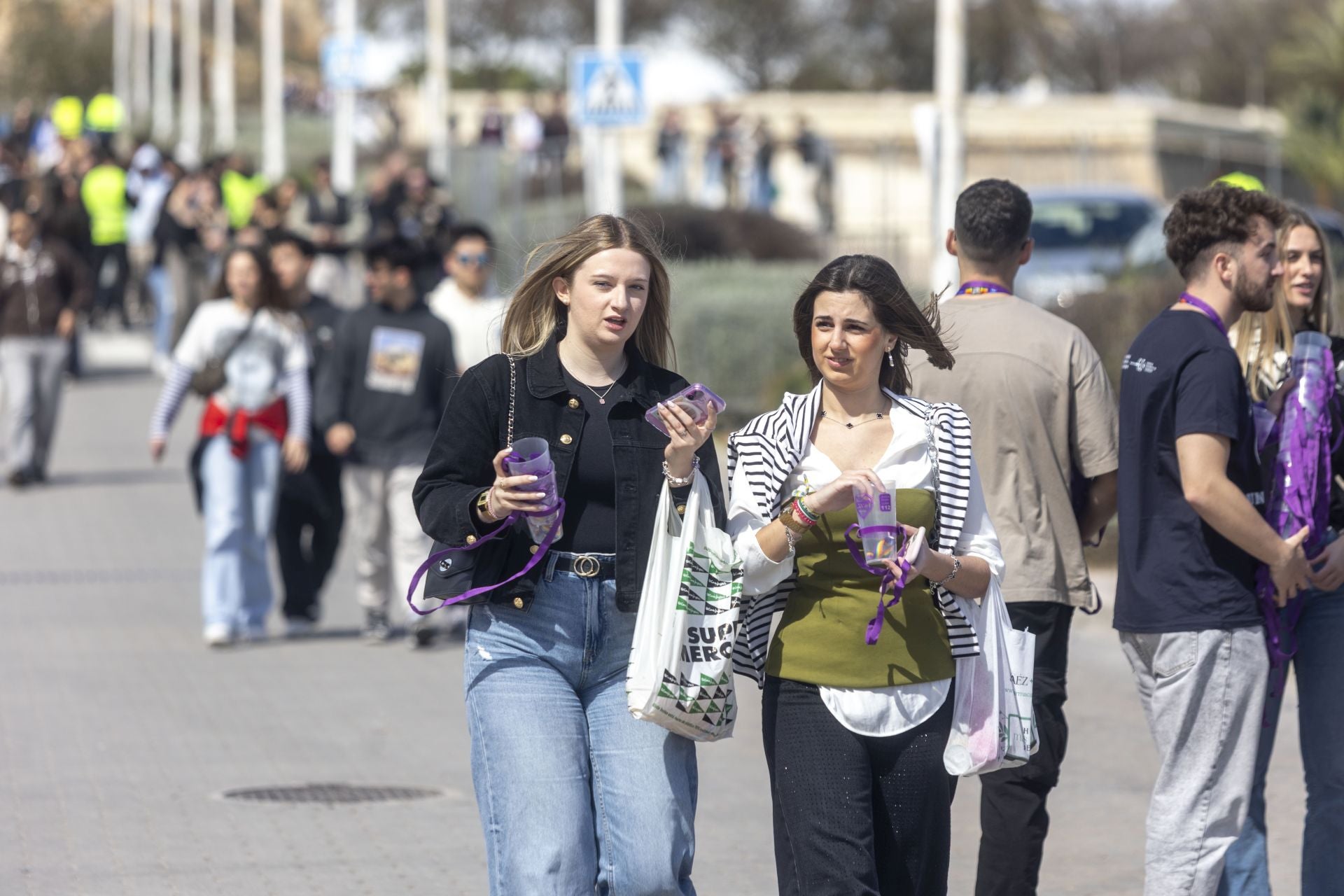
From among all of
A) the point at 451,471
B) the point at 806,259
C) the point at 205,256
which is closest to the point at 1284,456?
the point at 451,471

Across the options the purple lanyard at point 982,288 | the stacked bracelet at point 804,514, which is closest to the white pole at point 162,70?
the purple lanyard at point 982,288

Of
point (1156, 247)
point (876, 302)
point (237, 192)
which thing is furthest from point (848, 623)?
point (237, 192)

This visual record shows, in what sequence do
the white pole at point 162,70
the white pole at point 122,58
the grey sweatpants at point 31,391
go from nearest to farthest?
1. the grey sweatpants at point 31,391
2. the white pole at point 162,70
3. the white pole at point 122,58

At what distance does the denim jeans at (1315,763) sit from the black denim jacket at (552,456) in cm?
173

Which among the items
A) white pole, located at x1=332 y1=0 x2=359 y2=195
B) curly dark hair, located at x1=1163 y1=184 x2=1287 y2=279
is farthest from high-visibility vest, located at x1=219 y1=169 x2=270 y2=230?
curly dark hair, located at x1=1163 y1=184 x2=1287 y2=279

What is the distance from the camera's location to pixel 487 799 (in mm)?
4551

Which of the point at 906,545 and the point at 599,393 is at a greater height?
the point at 599,393

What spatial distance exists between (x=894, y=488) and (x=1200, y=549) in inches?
42.8

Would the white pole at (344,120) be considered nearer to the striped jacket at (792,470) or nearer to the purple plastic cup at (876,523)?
the striped jacket at (792,470)

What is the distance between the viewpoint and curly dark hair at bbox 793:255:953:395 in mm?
4617

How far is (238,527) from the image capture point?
10.5m

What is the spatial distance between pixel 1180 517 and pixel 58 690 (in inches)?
226

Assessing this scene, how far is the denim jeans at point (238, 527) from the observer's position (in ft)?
34.4

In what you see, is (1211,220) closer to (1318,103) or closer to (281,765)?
(281,765)
